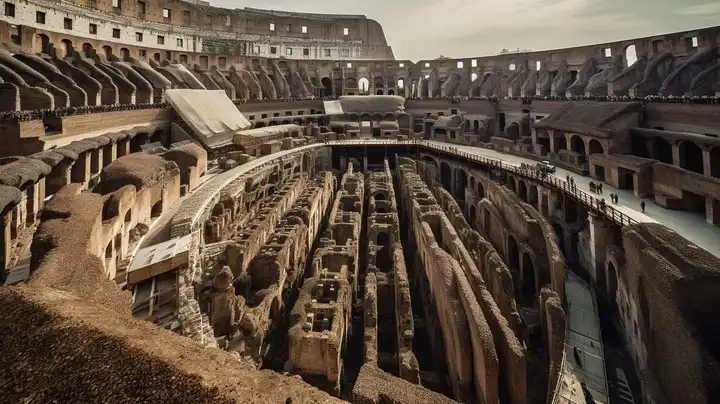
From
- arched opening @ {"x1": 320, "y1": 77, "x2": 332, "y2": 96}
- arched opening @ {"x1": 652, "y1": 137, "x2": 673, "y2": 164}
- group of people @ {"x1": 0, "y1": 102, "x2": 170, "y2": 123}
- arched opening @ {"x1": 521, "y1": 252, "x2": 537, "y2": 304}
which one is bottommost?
arched opening @ {"x1": 521, "y1": 252, "x2": 537, "y2": 304}

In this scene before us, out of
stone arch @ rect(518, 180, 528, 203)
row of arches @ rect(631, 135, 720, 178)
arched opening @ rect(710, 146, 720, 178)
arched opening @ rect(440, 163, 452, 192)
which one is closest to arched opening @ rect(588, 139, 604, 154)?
row of arches @ rect(631, 135, 720, 178)

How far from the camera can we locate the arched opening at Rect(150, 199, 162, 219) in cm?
1395

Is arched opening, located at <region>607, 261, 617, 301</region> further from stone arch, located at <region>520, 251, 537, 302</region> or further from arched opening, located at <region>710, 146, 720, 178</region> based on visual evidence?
arched opening, located at <region>710, 146, 720, 178</region>

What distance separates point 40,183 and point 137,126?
11006 millimetres

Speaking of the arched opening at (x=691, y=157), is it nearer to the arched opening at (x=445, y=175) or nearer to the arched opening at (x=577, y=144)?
the arched opening at (x=577, y=144)

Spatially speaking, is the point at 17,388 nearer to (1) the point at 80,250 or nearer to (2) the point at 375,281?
(1) the point at 80,250

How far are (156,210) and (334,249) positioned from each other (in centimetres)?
643

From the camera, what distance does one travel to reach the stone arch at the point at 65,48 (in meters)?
26.8

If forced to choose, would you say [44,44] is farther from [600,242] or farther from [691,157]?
[691,157]

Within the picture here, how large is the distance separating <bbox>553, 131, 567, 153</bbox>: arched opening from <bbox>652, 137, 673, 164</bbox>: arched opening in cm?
520

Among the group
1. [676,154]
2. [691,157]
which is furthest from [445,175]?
[691,157]

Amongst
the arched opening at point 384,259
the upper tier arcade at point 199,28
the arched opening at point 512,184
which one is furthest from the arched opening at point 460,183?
the upper tier arcade at point 199,28

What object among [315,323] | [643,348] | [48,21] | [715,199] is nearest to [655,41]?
[715,199]

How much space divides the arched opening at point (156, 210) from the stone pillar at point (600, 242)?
15.5 meters
